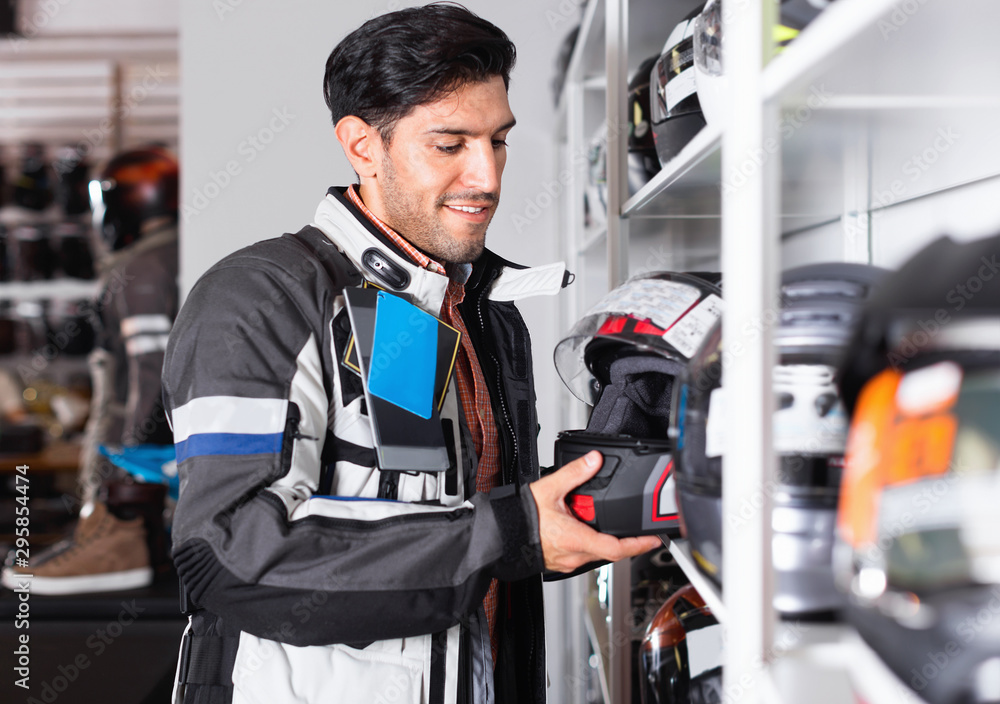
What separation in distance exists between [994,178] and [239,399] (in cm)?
78

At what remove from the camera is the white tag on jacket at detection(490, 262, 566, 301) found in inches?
42.6

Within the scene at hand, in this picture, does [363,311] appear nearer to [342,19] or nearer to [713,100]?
[713,100]

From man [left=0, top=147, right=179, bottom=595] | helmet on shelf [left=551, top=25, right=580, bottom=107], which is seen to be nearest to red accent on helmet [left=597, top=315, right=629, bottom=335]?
helmet on shelf [left=551, top=25, right=580, bottom=107]

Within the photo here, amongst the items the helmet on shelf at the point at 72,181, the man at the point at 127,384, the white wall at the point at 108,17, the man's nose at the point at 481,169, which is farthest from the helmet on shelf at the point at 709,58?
the helmet on shelf at the point at 72,181

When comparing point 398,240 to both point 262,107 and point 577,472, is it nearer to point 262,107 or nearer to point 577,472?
point 577,472

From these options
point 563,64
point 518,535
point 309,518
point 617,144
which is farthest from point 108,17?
point 518,535

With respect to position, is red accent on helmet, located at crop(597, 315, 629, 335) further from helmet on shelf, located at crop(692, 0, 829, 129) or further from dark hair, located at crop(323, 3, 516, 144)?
dark hair, located at crop(323, 3, 516, 144)

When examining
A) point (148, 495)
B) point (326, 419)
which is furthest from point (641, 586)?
point (148, 495)

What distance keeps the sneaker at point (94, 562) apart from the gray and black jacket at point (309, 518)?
4.59 ft

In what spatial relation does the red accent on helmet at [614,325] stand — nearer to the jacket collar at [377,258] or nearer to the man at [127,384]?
the jacket collar at [377,258]

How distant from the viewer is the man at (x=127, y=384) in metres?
2.12

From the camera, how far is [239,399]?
0.80 m

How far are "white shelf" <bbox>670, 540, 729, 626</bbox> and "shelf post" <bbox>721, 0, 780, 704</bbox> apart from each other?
48 mm

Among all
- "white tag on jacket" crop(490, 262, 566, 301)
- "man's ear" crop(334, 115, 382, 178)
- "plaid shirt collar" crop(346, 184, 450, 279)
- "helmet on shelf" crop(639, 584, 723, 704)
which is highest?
"man's ear" crop(334, 115, 382, 178)
